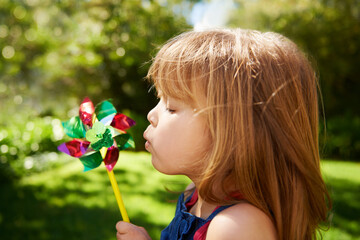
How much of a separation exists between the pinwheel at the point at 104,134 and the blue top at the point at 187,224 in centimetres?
20

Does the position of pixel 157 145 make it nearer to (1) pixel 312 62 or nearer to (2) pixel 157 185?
(1) pixel 312 62

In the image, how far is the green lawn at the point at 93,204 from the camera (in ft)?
11.8

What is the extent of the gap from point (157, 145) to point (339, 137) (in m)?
8.30

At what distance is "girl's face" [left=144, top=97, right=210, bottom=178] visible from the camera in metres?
1.17

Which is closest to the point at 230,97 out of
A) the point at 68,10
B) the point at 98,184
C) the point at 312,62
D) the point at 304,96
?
the point at 304,96

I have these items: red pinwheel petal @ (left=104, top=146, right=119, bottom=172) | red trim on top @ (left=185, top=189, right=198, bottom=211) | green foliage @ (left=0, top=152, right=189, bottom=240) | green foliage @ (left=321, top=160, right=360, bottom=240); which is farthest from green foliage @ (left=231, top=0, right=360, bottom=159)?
red pinwheel petal @ (left=104, top=146, right=119, bottom=172)

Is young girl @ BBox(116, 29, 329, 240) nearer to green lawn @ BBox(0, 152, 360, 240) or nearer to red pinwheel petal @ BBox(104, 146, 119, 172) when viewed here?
red pinwheel petal @ BBox(104, 146, 119, 172)

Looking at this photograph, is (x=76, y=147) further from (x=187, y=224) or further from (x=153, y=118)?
(x=187, y=224)

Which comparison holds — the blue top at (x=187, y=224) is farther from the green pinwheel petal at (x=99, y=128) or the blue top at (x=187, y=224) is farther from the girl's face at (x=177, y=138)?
the green pinwheel petal at (x=99, y=128)

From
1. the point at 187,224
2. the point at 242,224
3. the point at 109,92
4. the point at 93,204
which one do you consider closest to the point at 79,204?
the point at 93,204

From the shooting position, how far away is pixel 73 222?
3822 mm

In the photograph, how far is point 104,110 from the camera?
1546 millimetres

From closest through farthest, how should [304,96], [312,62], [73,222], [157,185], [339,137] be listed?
1. [304,96]
2. [312,62]
3. [73,222]
4. [157,185]
5. [339,137]

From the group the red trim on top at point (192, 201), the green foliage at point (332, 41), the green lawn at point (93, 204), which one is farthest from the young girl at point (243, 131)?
the green foliage at point (332, 41)
